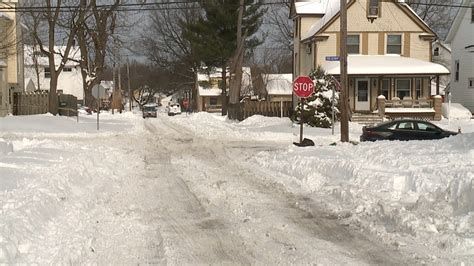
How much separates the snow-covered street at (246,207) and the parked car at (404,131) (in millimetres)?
5745

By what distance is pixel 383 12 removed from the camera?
1708 inches

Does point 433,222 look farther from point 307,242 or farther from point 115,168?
point 115,168

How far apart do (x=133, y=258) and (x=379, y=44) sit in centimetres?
3881

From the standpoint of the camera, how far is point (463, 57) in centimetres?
4659

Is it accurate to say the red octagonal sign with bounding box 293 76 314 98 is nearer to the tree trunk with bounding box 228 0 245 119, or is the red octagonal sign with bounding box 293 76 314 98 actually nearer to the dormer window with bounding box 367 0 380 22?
the tree trunk with bounding box 228 0 245 119

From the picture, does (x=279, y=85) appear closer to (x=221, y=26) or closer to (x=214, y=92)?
(x=214, y=92)

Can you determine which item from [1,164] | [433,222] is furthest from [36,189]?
[433,222]

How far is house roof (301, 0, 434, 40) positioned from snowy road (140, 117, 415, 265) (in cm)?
2842

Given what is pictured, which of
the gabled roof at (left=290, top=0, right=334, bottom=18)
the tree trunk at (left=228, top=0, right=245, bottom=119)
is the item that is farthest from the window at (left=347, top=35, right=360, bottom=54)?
the tree trunk at (left=228, top=0, right=245, bottom=119)

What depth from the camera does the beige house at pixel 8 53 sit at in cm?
3919

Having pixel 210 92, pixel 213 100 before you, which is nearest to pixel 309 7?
pixel 210 92

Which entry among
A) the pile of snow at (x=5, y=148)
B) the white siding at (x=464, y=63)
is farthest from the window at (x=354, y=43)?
the pile of snow at (x=5, y=148)

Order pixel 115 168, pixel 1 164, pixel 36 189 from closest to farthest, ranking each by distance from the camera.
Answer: pixel 36 189, pixel 1 164, pixel 115 168

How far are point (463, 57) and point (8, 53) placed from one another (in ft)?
110
